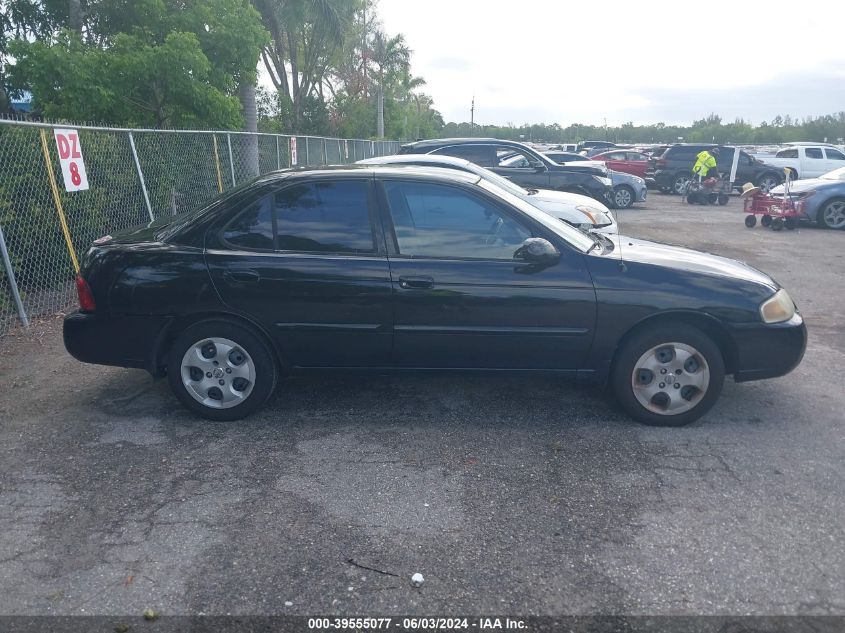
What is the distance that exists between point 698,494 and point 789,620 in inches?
40.3

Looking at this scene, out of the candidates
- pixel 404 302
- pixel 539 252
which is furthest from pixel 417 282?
pixel 539 252

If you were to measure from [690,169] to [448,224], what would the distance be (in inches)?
858

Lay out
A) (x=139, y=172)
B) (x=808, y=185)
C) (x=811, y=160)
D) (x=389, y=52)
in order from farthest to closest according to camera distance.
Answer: (x=389, y=52)
(x=811, y=160)
(x=808, y=185)
(x=139, y=172)

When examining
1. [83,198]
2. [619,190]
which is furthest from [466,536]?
[619,190]

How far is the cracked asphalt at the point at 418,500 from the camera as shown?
3020 millimetres

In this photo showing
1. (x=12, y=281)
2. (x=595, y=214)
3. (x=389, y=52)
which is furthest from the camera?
(x=389, y=52)

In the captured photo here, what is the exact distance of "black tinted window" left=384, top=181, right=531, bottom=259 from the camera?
462 cm

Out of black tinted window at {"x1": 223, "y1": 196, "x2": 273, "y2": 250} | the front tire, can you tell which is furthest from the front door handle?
the front tire

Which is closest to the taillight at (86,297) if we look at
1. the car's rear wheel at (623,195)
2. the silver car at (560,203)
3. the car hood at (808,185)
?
the silver car at (560,203)

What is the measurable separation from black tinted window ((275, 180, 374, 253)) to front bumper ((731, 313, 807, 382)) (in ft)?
8.34

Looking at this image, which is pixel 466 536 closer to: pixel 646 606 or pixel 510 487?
pixel 510 487

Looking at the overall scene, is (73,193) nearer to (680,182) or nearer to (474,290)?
(474,290)

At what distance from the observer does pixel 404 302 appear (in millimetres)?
4574

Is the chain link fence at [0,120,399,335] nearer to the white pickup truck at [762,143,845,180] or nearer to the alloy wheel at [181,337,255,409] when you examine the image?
the alloy wheel at [181,337,255,409]
